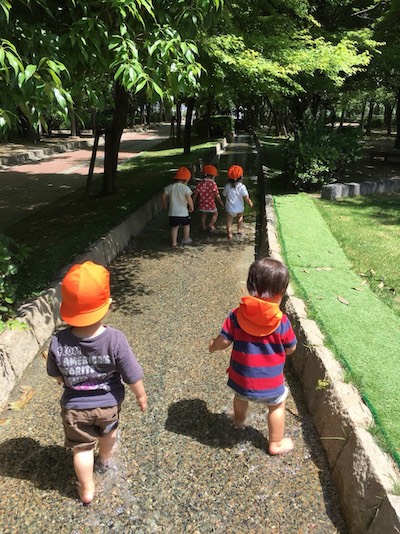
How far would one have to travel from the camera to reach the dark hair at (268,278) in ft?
8.47

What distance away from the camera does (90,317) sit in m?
2.22

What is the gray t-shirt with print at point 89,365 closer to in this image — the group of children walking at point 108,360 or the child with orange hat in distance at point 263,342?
the group of children walking at point 108,360

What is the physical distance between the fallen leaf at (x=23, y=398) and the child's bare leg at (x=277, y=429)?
183 centimetres

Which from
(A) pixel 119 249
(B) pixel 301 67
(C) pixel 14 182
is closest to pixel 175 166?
(C) pixel 14 182

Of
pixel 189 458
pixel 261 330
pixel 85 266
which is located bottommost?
pixel 189 458

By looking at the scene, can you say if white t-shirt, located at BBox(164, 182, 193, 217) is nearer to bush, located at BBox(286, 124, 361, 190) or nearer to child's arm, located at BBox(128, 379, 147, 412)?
bush, located at BBox(286, 124, 361, 190)

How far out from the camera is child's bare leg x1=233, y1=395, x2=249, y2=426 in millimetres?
2979

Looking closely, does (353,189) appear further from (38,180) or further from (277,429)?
(38,180)

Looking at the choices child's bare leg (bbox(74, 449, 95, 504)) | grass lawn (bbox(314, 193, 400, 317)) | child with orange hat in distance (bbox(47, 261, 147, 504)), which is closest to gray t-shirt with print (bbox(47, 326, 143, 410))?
child with orange hat in distance (bbox(47, 261, 147, 504))

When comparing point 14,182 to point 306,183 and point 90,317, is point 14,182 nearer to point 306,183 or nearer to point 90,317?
point 306,183

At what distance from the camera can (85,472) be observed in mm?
2439

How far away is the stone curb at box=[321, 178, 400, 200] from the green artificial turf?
3196 mm

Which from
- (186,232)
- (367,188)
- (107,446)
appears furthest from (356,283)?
(367,188)

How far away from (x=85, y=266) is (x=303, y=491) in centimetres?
182
